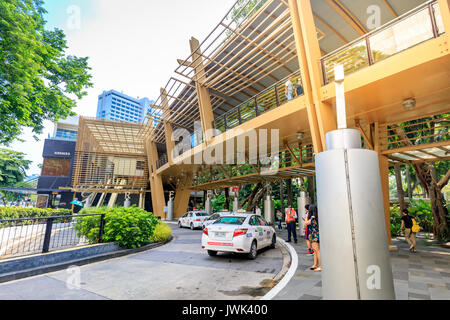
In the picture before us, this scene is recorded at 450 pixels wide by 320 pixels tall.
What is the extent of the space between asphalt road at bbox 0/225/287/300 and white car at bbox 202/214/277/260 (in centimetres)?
43

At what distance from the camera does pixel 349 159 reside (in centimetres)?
259

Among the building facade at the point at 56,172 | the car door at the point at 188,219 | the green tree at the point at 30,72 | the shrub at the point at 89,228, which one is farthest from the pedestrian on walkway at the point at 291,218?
the building facade at the point at 56,172

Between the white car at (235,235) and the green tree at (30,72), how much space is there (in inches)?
335

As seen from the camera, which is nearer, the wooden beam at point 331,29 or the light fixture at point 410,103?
the light fixture at point 410,103

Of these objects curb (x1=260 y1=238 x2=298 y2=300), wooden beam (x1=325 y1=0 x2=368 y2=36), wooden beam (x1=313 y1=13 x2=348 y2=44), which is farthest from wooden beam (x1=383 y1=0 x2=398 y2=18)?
curb (x1=260 y1=238 x2=298 y2=300)

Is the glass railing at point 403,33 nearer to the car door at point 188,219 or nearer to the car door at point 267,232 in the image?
the car door at point 267,232

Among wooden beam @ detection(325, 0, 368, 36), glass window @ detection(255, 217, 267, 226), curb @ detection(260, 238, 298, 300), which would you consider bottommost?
curb @ detection(260, 238, 298, 300)

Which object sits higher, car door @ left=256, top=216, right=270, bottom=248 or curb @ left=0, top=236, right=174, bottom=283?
car door @ left=256, top=216, right=270, bottom=248

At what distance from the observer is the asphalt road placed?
4.53 meters

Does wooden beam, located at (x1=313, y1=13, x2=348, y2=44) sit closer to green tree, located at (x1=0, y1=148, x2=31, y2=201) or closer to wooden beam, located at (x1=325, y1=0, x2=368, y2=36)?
wooden beam, located at (x1=325, y1=0, x2=368, y2=36)

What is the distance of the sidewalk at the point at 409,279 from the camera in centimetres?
438

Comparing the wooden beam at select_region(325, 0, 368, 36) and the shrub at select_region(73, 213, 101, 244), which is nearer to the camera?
the shrub at select_region(73, 213, 101, 244)

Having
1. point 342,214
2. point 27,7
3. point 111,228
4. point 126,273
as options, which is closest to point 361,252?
point 342,214
